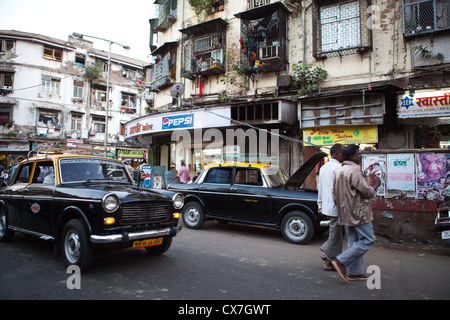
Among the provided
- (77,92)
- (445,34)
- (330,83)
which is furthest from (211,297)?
(77,92)

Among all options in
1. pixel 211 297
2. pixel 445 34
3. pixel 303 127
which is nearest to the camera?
pixel 211 297

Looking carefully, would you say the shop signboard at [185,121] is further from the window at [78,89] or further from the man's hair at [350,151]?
the window at [78,89]

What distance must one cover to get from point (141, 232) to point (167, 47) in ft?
51.3

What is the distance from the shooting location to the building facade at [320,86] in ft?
30.3

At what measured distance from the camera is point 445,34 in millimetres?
9641

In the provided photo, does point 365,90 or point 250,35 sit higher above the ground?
point 250,35

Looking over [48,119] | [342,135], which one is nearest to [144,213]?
[342,135]

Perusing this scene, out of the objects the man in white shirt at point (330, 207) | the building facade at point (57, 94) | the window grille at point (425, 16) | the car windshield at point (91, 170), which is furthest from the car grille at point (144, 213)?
the building facade at point (57, 94)

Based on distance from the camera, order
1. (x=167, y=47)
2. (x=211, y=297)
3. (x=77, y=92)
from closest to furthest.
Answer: (x=211, y=297) < (x=167, y=47) < (x=77, y=92)

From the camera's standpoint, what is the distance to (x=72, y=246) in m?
4.28

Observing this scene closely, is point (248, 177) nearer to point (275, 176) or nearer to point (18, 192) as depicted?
point (275, 176)
